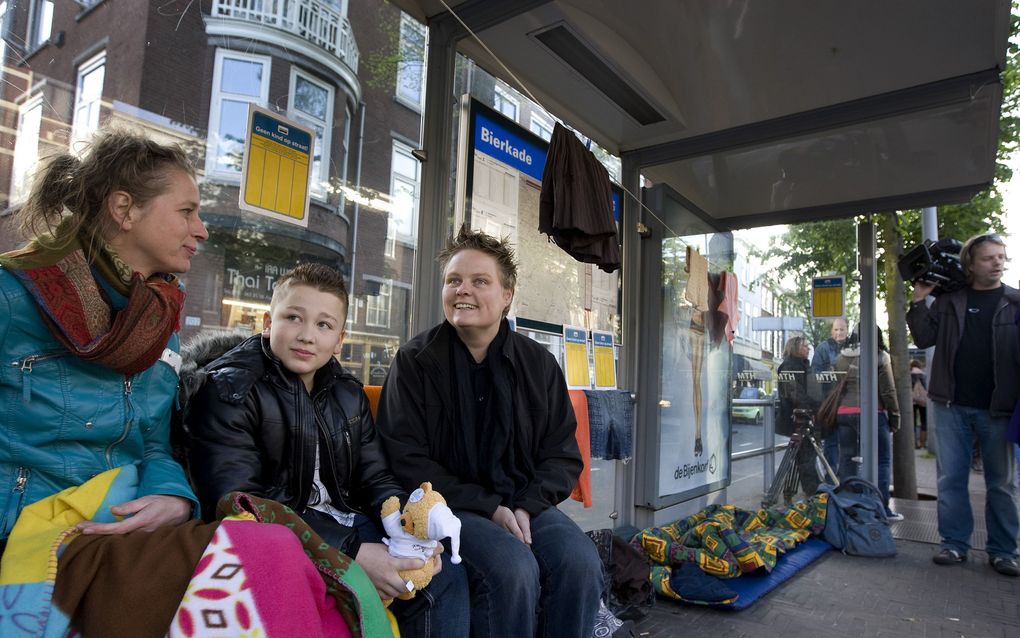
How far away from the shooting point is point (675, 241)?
518 centimetres

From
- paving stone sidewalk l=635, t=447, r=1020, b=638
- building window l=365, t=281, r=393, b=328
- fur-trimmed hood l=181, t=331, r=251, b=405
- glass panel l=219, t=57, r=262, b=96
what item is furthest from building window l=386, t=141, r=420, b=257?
paving stone sidewalk l=635, t=447, r=1020, b=638

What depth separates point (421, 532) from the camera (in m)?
1.82

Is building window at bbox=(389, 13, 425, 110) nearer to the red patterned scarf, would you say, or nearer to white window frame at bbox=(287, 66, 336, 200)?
white window frame at bbox=(287, 66, 336, 200)

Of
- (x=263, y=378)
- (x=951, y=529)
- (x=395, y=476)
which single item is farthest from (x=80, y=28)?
(x=951, y=529)

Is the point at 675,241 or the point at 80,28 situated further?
the point at 675,241

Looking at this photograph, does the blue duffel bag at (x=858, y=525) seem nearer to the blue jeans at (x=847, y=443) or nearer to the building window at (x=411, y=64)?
the blue jeans at (x=847, y=443)

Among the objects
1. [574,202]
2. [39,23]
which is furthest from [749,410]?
[39,23]

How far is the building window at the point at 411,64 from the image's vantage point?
3.22 m

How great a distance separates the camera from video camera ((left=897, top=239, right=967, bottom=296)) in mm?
4676

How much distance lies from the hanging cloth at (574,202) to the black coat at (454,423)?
1238 mm

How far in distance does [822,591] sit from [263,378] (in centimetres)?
365

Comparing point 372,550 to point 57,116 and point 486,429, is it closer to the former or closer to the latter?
point 486,429

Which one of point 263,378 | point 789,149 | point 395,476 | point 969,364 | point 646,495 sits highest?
point 789,149

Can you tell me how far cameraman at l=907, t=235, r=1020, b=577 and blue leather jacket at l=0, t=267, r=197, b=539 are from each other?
4.98 m
